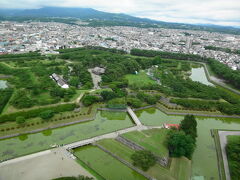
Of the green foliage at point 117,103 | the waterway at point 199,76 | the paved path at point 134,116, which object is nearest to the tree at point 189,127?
the paved path at point 134,116

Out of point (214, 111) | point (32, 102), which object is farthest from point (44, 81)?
point (214, 111)

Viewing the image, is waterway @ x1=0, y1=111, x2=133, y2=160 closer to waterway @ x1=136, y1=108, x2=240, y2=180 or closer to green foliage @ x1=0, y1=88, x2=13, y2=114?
waterway @ x1=136, y1=108, x2=240, y2=180

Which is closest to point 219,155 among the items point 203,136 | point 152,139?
point 203,136

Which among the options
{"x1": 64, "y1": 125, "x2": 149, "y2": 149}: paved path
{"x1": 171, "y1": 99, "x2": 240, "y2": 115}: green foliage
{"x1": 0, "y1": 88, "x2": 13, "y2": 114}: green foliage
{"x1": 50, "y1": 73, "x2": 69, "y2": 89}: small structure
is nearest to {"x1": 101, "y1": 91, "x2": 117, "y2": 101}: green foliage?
{"x1": 64, "y1": 125, "x2": 149, "y2": 149}: paved path

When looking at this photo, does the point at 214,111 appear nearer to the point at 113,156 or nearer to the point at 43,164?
the point at 113,156

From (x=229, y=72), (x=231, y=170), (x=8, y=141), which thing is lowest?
(x=8, y=141)

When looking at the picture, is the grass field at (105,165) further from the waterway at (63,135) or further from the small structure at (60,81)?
the small structure at (60,81)

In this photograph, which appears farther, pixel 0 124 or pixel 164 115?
pixel 164 115
